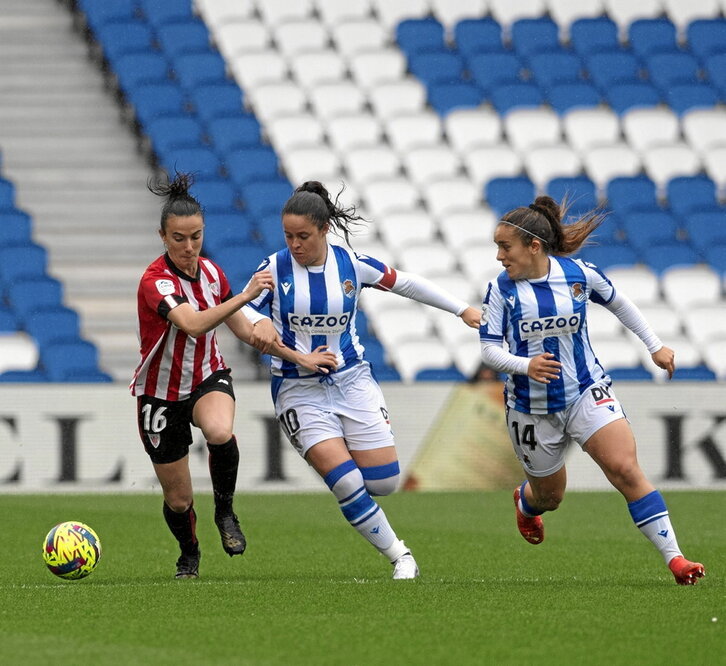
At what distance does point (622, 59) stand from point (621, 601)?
14.6 meters

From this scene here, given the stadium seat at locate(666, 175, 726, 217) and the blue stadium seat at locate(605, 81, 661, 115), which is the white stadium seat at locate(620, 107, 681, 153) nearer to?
the blue stadium seat at locate(605, 81, 661, 115)

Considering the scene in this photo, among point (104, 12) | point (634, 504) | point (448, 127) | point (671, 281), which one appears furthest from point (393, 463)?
point (104, 12)

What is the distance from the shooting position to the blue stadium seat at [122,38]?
18.8 meters

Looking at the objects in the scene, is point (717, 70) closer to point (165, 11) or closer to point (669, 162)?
point (669, 162)

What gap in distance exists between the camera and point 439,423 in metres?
13.9

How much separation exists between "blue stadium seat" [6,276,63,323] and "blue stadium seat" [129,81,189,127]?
127 inches

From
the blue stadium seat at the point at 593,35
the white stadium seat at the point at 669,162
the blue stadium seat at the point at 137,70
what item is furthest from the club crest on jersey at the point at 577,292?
the blue stadium seat at the point at 593,35

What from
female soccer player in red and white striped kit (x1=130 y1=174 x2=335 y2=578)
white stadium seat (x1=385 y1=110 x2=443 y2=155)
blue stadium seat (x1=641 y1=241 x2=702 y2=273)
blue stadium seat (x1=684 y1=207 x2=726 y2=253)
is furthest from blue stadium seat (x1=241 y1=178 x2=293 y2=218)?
female soccer player in red and white striped kit (x1=130 y1=174 x2=335 y2=578)

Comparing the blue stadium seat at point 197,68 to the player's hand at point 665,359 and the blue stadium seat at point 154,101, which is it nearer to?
the blue stadium seat at point 154,101

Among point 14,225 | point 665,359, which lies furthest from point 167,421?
point 14,225

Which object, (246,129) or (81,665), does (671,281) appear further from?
(81,665)

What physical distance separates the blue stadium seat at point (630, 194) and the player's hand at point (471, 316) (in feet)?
34.7

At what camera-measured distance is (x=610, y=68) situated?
19.8m

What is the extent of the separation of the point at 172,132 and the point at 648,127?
6.14 metres
